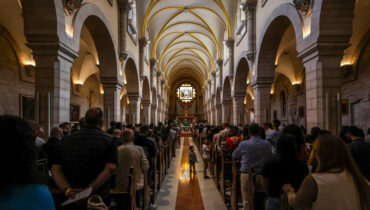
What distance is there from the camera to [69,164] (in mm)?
2334

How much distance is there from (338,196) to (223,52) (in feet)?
60.8

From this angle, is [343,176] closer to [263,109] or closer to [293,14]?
[293,14]

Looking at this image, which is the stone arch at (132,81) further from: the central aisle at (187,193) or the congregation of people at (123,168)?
the congregation of people at (123,168)

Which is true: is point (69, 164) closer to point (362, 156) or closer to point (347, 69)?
point (362, 156)

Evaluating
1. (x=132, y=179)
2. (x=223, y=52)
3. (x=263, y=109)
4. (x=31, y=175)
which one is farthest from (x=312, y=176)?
(x=223, y=52)

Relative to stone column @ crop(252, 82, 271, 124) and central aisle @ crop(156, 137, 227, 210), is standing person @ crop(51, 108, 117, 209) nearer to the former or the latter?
central aisle @ crop(156, 137, 227, 210)

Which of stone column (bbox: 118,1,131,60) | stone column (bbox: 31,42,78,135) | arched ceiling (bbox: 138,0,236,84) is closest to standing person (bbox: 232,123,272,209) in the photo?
stone column (bbox: 31,42,78,135)

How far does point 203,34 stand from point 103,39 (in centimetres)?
1439

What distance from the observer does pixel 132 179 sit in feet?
10.2

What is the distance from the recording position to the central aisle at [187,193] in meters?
5.35

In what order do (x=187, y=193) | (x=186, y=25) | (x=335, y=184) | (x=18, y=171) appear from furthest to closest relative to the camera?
(x=186, y=25) → (x=187, y=193) → (x=335, y=184) → (x=18, y=171)

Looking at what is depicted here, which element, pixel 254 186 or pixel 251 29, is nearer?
pixel 254 186

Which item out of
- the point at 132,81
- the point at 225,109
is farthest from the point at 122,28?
the point at 225,109

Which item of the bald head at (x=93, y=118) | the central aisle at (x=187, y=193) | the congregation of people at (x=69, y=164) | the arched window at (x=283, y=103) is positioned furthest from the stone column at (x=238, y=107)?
the bald head at (x=93, y=118)
